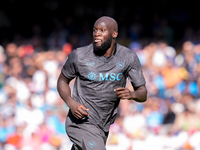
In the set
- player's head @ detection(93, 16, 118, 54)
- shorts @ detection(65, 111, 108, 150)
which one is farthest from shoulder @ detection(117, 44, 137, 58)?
shorts @ detection(65, 111, 108, 150)

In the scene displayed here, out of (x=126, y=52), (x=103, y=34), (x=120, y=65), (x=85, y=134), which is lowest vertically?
(x=85, y=134)

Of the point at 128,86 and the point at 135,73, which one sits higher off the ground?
the point at 135,73

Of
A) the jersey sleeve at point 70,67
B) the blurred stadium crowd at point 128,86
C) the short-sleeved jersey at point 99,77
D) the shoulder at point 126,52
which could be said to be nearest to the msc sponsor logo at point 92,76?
the short-sleeved jersey at point 99,77

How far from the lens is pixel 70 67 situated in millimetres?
4340

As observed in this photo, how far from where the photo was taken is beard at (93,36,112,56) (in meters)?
4.24

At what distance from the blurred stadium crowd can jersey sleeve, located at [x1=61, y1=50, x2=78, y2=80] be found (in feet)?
13.3

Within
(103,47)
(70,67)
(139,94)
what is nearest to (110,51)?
(103,47)

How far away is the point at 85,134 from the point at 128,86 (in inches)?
195

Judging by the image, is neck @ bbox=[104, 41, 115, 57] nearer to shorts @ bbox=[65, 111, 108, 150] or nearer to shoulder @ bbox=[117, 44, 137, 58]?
shoulder @ bbox=[117, 44, 137, 58]

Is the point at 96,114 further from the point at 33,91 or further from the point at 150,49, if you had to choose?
the point at 150,49

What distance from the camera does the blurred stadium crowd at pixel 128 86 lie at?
8.21m

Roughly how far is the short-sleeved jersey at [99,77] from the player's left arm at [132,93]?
0.08 meters

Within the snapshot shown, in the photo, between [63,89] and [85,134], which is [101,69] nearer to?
[63,89]

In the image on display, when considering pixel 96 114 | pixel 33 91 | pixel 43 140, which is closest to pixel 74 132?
pixel 96 114
